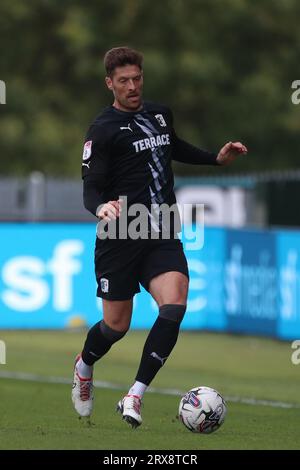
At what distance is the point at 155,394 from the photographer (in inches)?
494

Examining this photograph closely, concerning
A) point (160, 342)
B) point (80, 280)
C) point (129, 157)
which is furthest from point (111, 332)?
point (80, 280)

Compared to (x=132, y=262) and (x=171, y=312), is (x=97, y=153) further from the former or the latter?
(x=171, y=312)

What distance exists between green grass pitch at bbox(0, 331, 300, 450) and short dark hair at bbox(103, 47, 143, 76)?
229 cm

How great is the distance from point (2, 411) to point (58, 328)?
10.4 meters

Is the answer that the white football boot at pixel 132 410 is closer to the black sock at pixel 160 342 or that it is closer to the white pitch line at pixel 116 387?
the black sock at pixel 160 342

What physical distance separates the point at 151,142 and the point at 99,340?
4.38 ft

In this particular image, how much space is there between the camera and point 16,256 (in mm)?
20797

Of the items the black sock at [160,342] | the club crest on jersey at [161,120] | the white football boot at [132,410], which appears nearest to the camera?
the white football boot at [132,410]

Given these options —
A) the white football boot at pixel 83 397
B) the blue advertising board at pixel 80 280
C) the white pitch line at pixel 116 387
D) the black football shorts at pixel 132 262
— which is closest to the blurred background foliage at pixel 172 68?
the blue advertising board at pixel 80 280

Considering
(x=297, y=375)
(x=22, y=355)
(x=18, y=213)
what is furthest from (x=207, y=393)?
(x=18, y=213)

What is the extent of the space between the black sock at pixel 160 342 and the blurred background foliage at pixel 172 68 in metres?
30.9

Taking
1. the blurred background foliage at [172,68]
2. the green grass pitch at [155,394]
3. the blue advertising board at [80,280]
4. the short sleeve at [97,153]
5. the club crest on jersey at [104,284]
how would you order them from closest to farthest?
the green grass pitch at [155,394], the short sleeve at [97,153], the club crest on jersey at [104,284], the blue advertising board at [80,280], the blurred background foliage at [172,68]

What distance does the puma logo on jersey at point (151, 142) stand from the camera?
930 cm

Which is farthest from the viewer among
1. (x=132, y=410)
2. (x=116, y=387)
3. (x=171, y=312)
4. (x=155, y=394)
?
(x=116, y=387)
